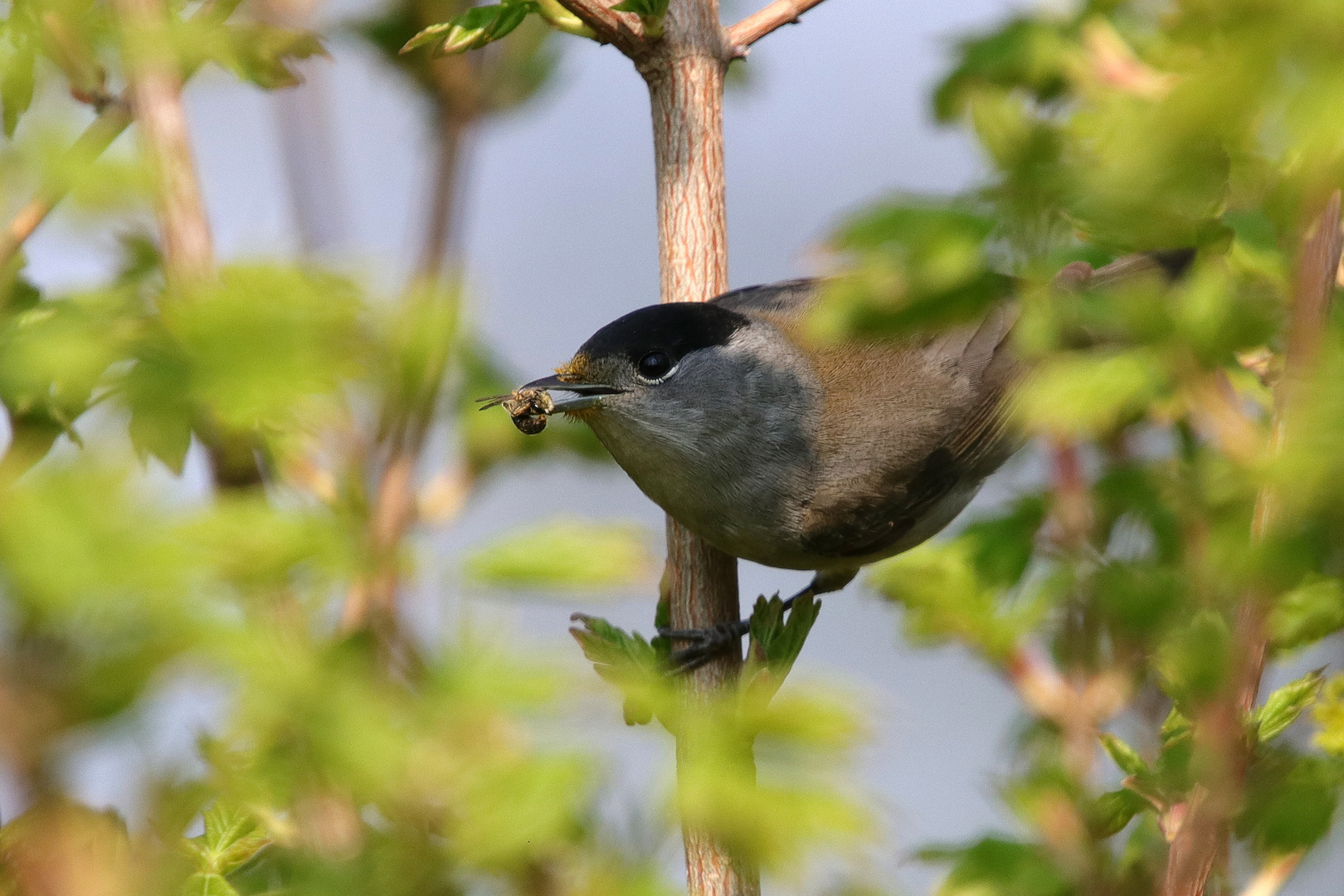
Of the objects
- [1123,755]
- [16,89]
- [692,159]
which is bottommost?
[1123,755]

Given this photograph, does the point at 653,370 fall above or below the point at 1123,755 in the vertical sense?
above

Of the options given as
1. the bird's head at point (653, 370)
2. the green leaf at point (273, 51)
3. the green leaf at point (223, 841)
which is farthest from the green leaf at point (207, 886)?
the bird's head at point (653, 370)

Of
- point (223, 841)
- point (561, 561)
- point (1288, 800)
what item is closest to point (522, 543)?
point (561, 561)

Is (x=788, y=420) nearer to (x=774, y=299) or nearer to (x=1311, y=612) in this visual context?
(x=774, y=299)

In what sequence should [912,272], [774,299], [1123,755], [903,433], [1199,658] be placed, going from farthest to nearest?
[774,299], [903,433], [1123,755], [912,272], [1199,658]

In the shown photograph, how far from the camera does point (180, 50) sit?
102cm

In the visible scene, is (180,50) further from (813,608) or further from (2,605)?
(813,608)

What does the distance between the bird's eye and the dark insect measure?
330mm

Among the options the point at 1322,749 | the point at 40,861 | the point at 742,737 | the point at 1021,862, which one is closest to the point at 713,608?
the point at 1021,862

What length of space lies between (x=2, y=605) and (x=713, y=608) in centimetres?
128

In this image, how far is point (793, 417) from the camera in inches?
97.1

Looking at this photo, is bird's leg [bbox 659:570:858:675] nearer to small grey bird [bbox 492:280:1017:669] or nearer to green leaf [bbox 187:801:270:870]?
small grey bird [bbox 492:280:1017:669]

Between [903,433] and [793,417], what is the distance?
0.92 feet

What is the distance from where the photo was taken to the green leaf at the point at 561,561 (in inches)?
33.3
